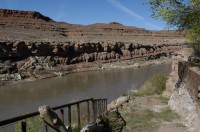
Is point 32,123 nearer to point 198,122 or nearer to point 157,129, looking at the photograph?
point 157,129

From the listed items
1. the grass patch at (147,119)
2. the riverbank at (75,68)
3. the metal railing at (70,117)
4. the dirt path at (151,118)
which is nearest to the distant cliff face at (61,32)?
the riverbank at (75,68)

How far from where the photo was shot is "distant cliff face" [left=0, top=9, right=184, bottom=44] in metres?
89.5

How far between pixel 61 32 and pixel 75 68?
40491 millimetres

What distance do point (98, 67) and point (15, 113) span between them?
146 feet

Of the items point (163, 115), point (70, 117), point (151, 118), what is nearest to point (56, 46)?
point (163, 115)

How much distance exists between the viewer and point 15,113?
28.0m

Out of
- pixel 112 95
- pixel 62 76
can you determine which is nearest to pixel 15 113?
pixel 112 95

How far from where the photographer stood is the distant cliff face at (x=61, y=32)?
8950 cm

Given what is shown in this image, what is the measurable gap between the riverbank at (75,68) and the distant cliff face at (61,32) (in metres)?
15.2

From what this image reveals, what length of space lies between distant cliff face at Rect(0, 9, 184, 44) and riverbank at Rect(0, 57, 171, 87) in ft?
49.8

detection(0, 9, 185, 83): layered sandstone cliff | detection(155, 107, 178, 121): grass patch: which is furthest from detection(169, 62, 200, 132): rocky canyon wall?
detection(0, 9, 185, 83): layered sandstone cliff

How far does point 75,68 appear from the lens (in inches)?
2687

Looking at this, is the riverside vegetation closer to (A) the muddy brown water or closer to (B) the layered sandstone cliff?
(A) the muddy brown water

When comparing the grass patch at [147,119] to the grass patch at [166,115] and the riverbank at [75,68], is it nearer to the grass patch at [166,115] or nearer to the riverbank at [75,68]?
the grass patch at [166,115]
